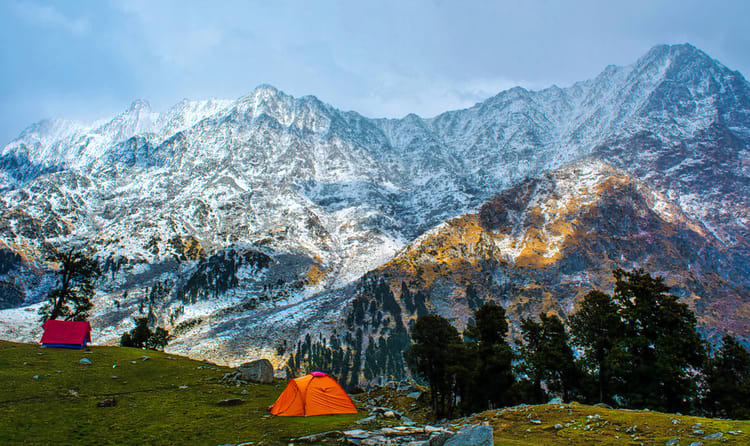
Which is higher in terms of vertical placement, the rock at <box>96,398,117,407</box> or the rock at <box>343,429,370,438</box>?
the rock at <box>96,398,117,407</box>

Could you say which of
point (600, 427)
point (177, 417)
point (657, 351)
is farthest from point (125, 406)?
point (657, 351)

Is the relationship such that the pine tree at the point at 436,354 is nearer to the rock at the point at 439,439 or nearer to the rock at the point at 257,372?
the rock at the point at 257,372

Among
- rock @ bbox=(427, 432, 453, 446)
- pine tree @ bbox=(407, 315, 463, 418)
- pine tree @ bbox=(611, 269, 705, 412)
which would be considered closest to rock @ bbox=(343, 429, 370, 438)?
rock @ bbox=(427, 432, 453, 446)

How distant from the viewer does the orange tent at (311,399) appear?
3072 centimetres

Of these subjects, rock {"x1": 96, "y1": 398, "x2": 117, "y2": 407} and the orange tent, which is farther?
the orange tent

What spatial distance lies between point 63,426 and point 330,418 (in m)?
16.6

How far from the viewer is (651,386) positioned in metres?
40.7

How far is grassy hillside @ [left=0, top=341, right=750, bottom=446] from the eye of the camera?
20.4 metres

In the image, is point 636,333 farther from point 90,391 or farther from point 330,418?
point 90,391

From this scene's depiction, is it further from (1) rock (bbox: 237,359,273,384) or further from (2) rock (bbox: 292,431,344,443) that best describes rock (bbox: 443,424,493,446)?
(1) rock (bbox: 237,359,273,384)

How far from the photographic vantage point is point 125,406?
2627 centimetres

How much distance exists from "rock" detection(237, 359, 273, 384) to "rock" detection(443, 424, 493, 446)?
97.2ft

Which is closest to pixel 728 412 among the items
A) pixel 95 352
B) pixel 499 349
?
pixel 499 349

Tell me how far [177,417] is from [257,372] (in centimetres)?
1896
